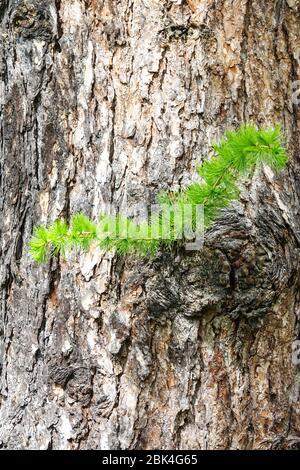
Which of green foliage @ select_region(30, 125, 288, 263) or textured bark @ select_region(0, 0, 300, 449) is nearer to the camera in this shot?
green foliage @ select_region(30, 125, 288, 263)

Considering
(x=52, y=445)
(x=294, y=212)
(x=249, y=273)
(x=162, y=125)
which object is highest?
(x=162, y=125)

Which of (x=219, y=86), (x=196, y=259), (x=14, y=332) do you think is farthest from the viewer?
(x=14, y=332)

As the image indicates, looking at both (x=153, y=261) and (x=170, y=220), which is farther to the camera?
(x=153, y=261)

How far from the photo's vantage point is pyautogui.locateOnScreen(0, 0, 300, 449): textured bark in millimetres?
1546

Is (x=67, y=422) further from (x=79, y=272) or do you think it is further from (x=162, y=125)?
(x=162, y=125)

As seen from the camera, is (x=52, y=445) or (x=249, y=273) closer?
(x=249, y=273)

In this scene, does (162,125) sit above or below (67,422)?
above

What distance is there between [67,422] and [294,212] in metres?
0.74

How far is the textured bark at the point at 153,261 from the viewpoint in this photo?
5.07 ft

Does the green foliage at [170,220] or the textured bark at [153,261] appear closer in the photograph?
the green foliage at [170,220]

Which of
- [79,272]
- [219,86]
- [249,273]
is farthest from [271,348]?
[219,86]

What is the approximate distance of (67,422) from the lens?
1594mm

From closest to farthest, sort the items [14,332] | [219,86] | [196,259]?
[196,259] < [219,86] < [14,332]

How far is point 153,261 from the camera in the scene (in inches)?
60.7
